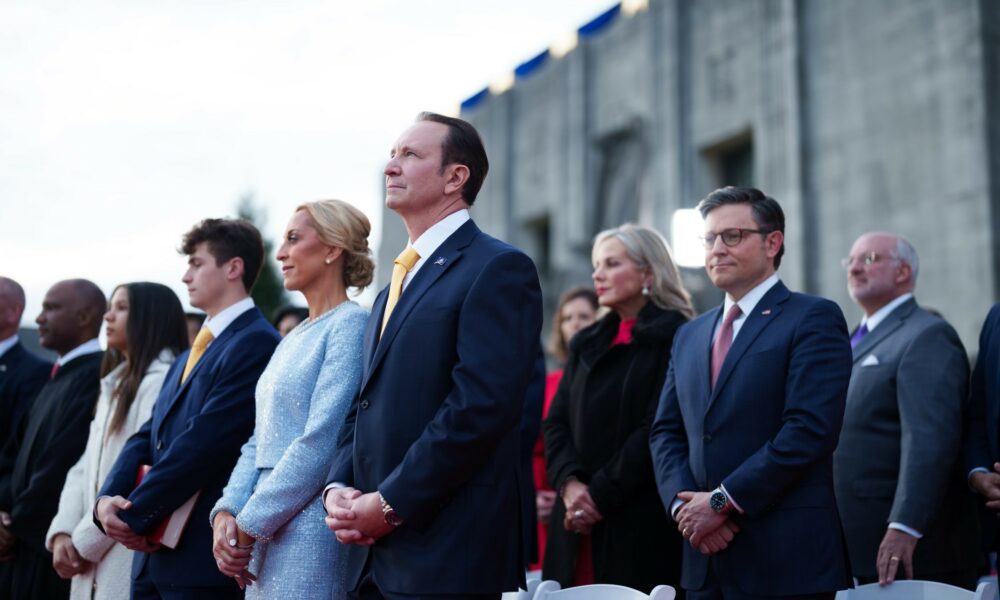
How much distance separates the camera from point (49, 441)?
530 centimetres

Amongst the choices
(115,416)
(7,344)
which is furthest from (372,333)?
(7,344)

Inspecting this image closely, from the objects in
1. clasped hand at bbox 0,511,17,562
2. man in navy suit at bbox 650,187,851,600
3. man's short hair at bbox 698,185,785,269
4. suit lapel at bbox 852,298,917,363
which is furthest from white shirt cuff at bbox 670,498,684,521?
clasped hand at bbox 0,511,17,562

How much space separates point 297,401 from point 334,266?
60cm

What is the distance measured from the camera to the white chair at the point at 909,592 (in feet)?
10.9

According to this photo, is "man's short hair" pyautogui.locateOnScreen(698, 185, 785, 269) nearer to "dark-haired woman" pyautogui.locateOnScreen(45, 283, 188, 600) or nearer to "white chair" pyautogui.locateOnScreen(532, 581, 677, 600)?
"white chair" pyautogui.locateOnScreen(532, 581, 677, 600)

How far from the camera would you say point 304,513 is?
327 centimetres

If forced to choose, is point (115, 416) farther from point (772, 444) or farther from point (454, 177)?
point (772, 444)

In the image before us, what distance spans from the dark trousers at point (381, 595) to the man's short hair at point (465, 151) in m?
1.23

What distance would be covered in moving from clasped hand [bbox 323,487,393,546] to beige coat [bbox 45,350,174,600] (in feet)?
6.63

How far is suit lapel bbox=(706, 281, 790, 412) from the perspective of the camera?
3.53m

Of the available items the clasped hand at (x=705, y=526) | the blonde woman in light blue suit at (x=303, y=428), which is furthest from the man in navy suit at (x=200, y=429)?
the clasped hand at (x=705, y=526)

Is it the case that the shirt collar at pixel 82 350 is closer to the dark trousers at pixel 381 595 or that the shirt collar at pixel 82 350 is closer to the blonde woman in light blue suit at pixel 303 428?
the blonde woman in light blue suit at pixel 303 428

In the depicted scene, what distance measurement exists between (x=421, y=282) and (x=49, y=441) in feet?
10.6

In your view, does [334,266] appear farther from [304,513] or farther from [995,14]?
[995,14]
